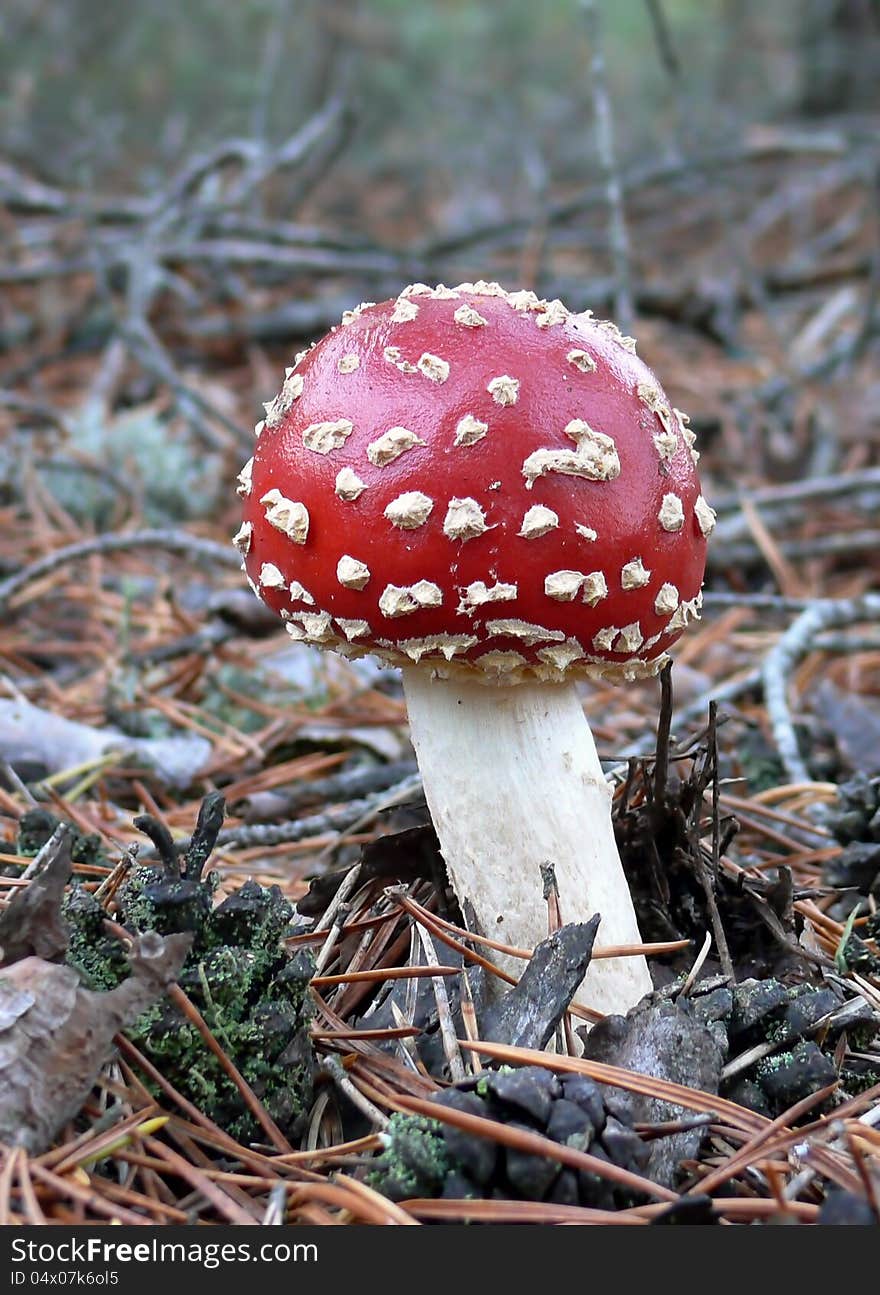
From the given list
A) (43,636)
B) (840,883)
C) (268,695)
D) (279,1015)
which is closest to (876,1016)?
(840,883)

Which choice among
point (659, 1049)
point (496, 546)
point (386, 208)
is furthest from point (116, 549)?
point (386, 208)

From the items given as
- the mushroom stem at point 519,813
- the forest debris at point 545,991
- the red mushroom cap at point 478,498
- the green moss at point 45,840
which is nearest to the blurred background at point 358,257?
the green moss at point 45,840

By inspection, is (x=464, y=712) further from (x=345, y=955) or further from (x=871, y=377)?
(x=871, y=377)

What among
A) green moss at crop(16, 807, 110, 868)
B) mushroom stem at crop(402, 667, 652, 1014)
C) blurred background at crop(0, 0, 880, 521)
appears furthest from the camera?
blurred background at crop(0, 0, 880, 521)

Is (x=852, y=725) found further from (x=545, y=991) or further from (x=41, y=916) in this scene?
(x=41, y=916)

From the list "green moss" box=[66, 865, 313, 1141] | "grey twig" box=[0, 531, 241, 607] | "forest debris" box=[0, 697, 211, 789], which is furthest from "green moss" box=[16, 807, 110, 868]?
"grey twig" box=[0, 531, 241, 607]

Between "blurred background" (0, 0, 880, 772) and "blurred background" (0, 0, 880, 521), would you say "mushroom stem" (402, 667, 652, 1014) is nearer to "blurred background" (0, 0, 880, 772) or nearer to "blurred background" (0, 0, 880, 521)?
"blurred background" (0, 0, 880, 772)
